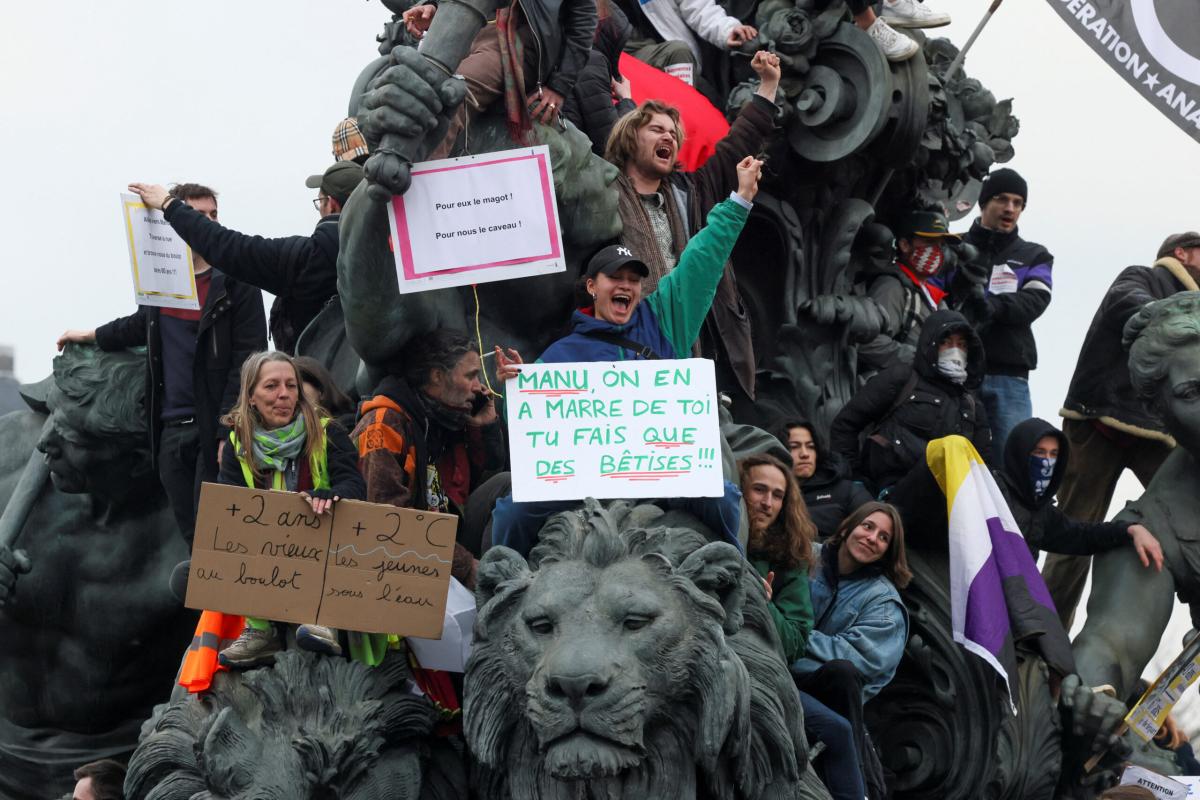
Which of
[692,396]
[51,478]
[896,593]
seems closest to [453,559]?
[692,396]

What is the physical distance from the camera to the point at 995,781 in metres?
11.2

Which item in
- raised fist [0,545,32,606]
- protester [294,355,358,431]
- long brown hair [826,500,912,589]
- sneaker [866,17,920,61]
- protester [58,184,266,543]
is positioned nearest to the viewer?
protester [294,355,358,431]

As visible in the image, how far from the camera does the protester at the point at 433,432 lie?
382 inches

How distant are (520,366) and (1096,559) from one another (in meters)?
4.68

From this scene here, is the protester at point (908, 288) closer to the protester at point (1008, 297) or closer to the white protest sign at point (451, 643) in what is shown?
the protester at point (1008, 297)

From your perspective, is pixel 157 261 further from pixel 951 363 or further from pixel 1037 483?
pixel 1037 483

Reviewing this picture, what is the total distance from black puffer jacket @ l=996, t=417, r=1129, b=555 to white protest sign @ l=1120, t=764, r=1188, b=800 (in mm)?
1133

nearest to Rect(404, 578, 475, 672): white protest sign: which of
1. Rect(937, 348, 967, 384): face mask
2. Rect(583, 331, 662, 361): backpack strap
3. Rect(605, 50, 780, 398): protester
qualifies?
Rect(583, 331, 662, 361): backpack strap

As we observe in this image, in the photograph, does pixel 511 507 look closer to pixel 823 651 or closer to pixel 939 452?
pixel 823 651

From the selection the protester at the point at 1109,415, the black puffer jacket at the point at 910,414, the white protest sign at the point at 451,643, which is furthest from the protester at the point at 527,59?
the protester at the point at 1109,415

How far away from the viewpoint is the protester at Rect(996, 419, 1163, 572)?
11695 millimetres

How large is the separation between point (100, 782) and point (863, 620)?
331cm

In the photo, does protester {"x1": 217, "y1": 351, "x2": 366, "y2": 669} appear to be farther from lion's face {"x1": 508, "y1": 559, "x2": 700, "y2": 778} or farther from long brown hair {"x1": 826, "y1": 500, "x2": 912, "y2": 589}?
long brown hair {"x1": 826, "y1": 500, "x2": 912, "y2": 589}

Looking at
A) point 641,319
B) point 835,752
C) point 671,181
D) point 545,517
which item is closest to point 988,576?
point 835,752
